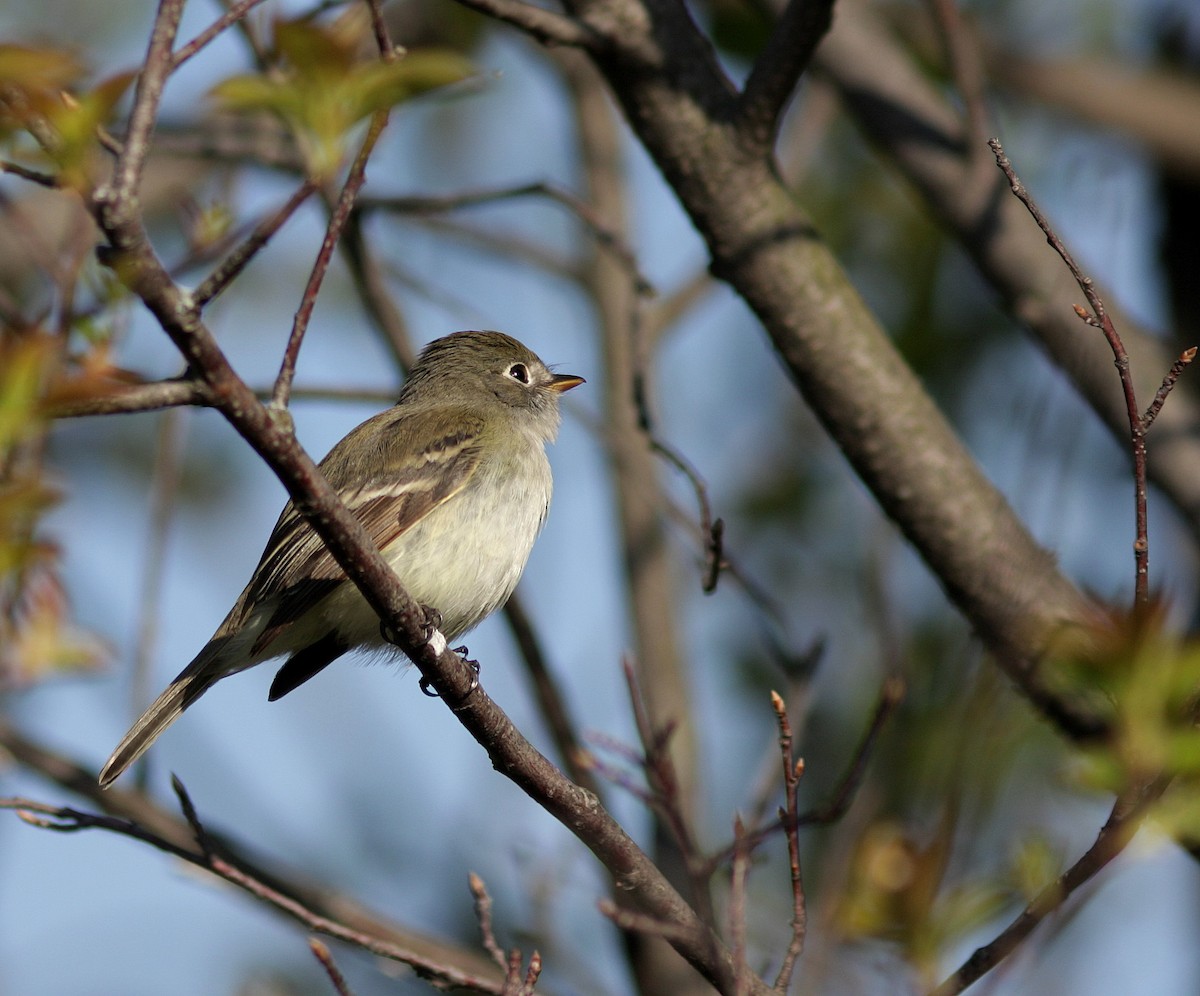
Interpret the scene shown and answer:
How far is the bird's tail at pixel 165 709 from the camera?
13.5 ft

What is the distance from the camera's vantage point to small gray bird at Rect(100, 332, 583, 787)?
416 cm

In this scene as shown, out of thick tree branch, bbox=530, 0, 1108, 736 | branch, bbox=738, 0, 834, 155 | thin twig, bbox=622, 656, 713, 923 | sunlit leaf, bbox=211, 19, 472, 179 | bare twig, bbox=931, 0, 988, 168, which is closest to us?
sunlit leaf, bbox=211, 19, 472, 179

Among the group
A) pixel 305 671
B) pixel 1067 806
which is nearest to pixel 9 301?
pixel 305 671

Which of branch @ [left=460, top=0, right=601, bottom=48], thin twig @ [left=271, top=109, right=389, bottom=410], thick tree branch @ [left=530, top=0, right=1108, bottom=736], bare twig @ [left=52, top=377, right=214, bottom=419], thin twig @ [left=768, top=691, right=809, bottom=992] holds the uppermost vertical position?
branch @ [left=460, top=0, right=601, bottom=48]

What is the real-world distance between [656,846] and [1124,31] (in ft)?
17.9

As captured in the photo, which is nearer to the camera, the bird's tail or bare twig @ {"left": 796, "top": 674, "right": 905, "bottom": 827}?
bare twig @ {"left": 796, "top": 674, "right": 905, "bottom": 827}

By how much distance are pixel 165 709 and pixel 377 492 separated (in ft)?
3.11

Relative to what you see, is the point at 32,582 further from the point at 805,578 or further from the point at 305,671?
the point at 805,578

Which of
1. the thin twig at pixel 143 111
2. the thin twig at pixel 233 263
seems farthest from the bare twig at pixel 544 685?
the thin twig at pixel 143 111

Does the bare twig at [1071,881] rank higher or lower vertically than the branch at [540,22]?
lower

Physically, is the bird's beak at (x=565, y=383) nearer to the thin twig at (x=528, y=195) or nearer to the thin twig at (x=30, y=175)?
the thin twig at (x=528, y=195)

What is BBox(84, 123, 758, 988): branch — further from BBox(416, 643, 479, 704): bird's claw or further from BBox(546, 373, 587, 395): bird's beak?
BBox(546, 373, 587, 395): bird's beak

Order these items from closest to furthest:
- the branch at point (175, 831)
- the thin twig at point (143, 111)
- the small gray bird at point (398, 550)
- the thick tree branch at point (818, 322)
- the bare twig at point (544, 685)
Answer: the thin twig at point (143, 111) → the thick tree branch at point (818, 322) → the small gray bird at point (398, 550) → the branch at point (175, 831) → the bare twig at point (544, 685)

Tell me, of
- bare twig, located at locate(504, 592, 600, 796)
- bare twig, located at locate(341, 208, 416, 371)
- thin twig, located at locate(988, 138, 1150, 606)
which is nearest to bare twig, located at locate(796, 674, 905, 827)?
thin twig, located at locate(988, 138, 1150, 606)
